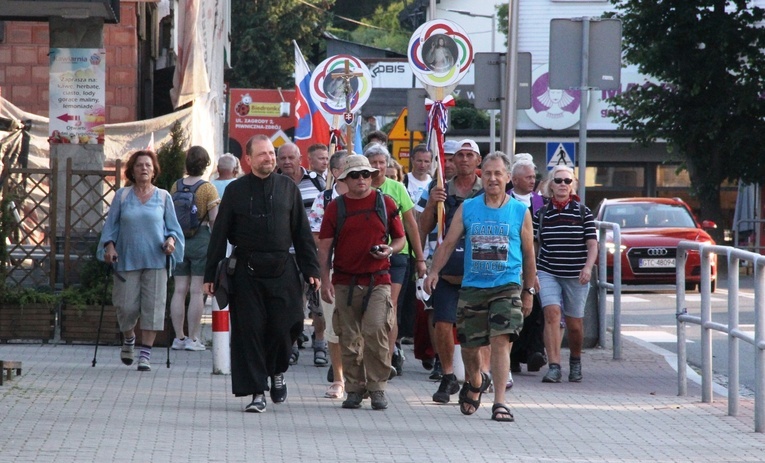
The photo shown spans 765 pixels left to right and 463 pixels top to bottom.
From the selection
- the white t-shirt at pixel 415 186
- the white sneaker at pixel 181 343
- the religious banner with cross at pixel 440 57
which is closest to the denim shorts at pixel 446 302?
the white t-shirt at pixel 415 186

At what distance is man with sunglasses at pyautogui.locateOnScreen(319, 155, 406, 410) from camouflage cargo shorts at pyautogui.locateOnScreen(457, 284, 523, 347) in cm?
56

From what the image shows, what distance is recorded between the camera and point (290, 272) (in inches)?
384

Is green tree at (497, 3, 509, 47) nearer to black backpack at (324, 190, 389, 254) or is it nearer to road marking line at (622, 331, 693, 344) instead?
road marking line at (622, 331, 693, 344)

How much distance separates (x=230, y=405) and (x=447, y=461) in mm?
2606

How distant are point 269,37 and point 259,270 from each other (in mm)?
50688

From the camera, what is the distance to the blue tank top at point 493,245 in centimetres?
963

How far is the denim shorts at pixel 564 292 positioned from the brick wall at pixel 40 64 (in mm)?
9832

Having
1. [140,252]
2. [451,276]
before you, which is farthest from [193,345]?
[451,276]

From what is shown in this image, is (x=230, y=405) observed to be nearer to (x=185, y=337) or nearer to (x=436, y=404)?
(x=436, y=404)

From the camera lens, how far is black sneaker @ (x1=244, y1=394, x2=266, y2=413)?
31.6 ft

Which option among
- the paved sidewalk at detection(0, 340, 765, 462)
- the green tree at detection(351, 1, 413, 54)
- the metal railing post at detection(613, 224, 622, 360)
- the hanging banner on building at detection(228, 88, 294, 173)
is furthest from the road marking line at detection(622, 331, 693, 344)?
the green tree at detection(351, 1, 413, 54)

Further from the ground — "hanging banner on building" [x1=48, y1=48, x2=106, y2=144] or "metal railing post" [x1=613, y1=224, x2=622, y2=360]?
"hanging banner on building" [x1=48, y1=48, x2=106, y2=144]

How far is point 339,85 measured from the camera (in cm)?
1772

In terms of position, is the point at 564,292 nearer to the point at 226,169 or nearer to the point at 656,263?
the point at 226,169
